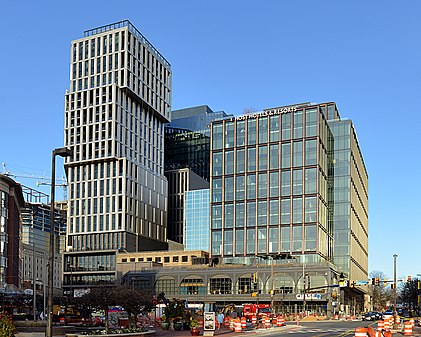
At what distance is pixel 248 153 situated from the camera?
146 m

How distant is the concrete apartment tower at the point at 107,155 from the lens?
509 ft

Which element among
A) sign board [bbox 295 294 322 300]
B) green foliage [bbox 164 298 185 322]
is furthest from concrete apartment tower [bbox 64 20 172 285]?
green foliage [bbox 164 298 185 322]

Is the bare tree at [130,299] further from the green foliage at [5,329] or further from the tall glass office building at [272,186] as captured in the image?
the tall glass office building at [272,186]

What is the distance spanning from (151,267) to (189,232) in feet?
84.5

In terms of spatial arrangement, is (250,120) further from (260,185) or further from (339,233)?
(339,233)

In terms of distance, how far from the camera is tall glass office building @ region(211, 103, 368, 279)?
5428 inches

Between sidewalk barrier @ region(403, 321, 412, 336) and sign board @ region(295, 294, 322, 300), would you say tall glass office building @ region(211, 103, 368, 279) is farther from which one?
sidewalk barrier @ region(403, 321, 412, 336)

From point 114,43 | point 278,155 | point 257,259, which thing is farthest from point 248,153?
point 114,43

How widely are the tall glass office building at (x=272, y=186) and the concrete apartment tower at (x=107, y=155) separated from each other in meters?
22.5

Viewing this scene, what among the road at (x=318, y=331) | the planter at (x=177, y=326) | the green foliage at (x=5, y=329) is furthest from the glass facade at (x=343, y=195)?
the green foliage at (x=5, y=329)

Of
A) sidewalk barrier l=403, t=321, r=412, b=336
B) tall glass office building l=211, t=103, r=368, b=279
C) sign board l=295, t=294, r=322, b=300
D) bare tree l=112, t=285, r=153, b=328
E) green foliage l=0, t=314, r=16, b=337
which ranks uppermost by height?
tall glass office building l=211, t=103, r=368, b=279

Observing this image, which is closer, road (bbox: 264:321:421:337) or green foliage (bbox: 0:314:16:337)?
green foliage (bbox: 0:314:16:337)

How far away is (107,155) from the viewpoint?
154625 millimetres

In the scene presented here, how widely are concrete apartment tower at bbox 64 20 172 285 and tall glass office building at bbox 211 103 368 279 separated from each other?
2247cm
